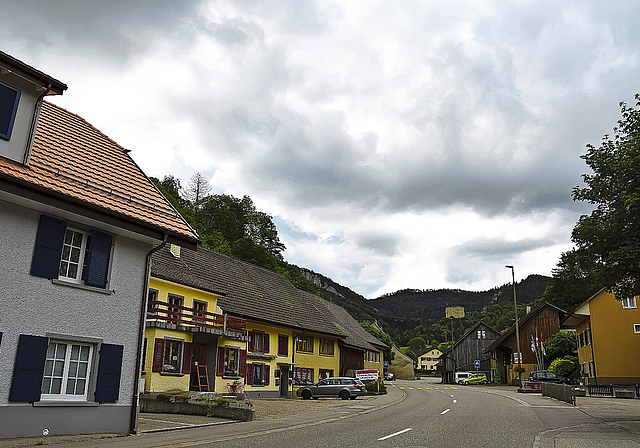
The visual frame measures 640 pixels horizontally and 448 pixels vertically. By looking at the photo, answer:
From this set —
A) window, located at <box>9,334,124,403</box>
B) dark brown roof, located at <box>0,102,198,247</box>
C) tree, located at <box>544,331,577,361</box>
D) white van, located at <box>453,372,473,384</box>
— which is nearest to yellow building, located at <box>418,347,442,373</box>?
white van, located at <box>453,372,473,384</box>

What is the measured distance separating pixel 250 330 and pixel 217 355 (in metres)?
5.40

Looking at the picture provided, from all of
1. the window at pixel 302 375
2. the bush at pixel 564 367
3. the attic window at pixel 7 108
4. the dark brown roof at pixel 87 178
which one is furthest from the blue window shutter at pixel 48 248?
the bush at pixel 564 367

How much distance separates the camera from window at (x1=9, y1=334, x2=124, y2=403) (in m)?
11.6

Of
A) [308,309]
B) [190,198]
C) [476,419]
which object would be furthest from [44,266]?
[190,198]

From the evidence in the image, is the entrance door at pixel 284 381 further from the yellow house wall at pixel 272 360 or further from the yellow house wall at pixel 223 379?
the yellow house wall at pixel 223 379

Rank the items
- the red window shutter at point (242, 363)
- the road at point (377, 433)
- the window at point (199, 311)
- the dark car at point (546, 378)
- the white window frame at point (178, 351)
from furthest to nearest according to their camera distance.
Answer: the dark car at point (546, 378) → the red window shutter at point (242, 363) → the window at point (199, 311) → the white window frame at point (178, 351) → the road at point (377, 433)

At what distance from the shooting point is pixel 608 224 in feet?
60.6

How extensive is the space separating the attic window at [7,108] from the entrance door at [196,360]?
1716 cm

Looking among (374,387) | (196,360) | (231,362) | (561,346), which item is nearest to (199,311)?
(196,360)

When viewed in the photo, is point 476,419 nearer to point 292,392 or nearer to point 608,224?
point 608,224

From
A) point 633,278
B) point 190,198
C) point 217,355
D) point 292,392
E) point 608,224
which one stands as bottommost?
point 292,392

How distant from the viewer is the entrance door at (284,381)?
3603 cm

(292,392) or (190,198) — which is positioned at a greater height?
(190,198)

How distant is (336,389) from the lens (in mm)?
33281
